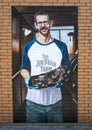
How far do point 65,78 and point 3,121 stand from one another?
53.4 inches

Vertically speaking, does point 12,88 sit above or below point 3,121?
above

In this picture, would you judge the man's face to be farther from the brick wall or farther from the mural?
the brick wall

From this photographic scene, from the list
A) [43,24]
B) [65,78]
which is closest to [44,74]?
[65,78]

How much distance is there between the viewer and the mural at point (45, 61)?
8.07m

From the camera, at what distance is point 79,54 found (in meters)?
8.08

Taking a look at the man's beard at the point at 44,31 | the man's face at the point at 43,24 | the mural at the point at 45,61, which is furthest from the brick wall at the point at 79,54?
the man's beard at the point at 44,31

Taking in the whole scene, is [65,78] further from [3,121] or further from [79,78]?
[3,121]

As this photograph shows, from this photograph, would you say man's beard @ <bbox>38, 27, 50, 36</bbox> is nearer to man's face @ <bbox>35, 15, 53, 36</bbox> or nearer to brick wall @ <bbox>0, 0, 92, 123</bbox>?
man's face @ <bbox>35, 15, 53, 36</bbox>

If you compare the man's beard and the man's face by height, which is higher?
the man's face

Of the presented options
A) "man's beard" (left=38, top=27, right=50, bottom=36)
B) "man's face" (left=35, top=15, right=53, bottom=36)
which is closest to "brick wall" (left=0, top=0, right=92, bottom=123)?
"man's face" (left=35, top=15, right=53, bottom=36)

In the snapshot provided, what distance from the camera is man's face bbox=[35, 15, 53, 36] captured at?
319 inches

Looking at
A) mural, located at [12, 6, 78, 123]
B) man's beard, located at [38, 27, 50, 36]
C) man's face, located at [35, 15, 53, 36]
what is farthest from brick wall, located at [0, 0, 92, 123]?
man's beard, located at [38, 27, 50, 36]

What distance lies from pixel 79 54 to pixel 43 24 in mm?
836

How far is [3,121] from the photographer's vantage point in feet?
26.8
